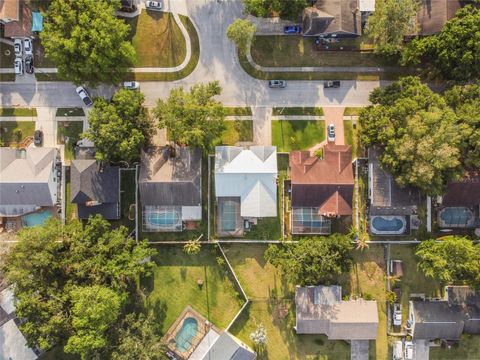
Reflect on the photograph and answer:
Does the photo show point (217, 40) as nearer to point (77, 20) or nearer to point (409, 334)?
point (77, 20)

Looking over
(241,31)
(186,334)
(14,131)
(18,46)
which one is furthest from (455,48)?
(14,131)

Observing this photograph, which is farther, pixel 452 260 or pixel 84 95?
pixel 84 95

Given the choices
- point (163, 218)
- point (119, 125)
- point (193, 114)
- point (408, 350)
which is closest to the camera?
point (193, 114)

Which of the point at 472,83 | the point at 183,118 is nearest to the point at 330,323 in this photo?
the point at 183,118

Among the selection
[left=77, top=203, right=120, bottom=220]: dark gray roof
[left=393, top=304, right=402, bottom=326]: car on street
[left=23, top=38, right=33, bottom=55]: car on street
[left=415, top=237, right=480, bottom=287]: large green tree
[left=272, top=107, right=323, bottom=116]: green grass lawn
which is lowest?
[left=393, top=304, right=402, bottom=326]: car on street

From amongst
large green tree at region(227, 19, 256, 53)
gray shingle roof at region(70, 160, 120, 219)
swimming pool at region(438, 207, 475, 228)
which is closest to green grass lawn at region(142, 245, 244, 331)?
gray shingle roof at region(70, 160, 120, 219)

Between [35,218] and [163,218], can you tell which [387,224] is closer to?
[163,218]

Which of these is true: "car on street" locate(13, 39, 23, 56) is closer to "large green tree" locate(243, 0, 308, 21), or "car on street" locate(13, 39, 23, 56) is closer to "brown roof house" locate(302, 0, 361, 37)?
"large green tree" locate(243, 0, 308, 21)
